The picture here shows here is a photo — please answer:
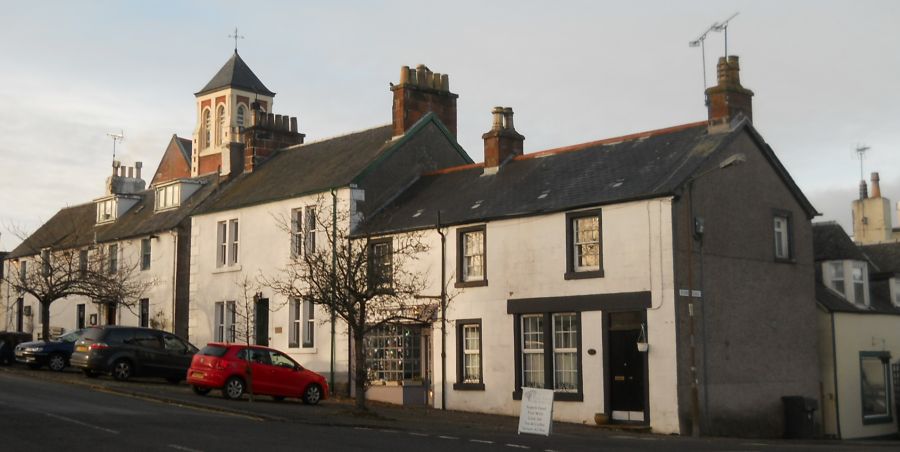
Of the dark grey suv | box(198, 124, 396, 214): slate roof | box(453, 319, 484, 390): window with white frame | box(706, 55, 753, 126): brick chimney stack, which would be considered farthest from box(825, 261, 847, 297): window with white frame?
the dark grey suv

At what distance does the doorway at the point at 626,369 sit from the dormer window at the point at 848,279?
10.2 metres

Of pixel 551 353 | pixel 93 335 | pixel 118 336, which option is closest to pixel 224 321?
pixel 118 336

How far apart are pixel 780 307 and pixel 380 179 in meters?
13.3

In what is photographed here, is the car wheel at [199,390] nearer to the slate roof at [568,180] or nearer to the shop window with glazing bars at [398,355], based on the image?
the shop window with glazing bars at [398,355]

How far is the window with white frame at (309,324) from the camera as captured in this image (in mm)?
35759

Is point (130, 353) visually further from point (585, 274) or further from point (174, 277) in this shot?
point (585, 274)

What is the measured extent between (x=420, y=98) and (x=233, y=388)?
44.2ft

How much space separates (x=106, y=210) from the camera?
170ft

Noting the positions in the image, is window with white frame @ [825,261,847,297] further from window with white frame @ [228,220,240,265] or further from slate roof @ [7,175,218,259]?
slate roof @ [7,175,218,259]

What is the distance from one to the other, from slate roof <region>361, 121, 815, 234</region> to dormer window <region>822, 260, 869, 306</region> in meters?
3.50

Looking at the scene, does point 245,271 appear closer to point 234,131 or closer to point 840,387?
point 234,131

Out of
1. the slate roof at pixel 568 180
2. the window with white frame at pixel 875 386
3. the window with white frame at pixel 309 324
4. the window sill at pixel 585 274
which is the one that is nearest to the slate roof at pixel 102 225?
the window with white frame at pixel 309 324

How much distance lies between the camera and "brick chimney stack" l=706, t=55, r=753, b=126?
28672 millimetres

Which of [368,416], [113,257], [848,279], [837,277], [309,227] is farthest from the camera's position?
[113,257]
